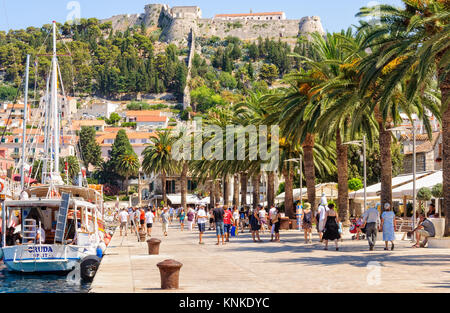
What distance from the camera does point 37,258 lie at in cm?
2398

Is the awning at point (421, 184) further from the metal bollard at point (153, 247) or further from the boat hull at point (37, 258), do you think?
the boat hull at point (37, 258)

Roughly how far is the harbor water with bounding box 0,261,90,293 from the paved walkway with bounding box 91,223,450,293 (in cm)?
135

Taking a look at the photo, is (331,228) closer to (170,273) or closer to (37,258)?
(37,258)

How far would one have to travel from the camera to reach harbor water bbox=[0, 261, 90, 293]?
20.4 meters

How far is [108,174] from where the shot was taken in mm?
153375

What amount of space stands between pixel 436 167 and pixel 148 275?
142ft

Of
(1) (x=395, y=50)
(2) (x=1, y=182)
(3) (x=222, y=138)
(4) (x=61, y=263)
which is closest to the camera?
(1) (x=395, y=50)

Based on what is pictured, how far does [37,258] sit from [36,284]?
1912 millimetres

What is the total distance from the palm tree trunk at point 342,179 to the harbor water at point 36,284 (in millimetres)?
15790

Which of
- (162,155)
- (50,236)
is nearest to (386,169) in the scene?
(50,236)
